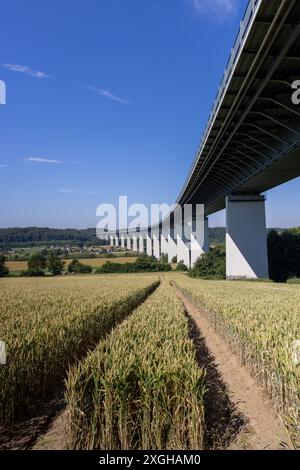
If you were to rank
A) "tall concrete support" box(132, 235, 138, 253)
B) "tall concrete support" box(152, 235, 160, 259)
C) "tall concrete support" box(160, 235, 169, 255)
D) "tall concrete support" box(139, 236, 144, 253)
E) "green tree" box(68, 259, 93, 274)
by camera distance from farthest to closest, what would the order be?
"tall concrete support" box(132, 235, 138, 253), "tall concrete support" box(139, 236, 144, 253), "tall concrete support" box(152, 235, 160, 259), "tall concrete support" box(160, 235, 169, 255), "green tree" box(68, 259, 93, 274)

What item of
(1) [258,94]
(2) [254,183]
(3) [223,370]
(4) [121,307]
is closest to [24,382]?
(3) [223,370]

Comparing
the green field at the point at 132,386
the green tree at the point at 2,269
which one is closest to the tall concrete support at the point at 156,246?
the green tree at the point at 2,269

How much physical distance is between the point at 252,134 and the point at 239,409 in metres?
25.7

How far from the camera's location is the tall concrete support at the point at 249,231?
145ft

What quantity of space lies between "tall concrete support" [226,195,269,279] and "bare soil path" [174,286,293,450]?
34.1 m

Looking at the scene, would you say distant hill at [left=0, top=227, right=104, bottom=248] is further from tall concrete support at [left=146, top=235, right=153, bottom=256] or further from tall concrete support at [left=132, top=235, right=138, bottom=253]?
tall concrete support at [left=146, top=235, right=153, bottom=256]

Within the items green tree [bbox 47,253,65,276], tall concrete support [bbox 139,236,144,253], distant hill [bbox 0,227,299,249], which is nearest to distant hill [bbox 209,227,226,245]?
distant hill [bbox 0,227,299,249]

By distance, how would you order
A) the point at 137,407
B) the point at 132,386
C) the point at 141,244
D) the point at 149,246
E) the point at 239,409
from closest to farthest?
the point at 137,407, the point at 132,386, the point at 239,409, the point at 149,246, the point at 141,244

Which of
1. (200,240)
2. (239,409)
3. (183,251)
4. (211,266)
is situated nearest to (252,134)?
(239,409)

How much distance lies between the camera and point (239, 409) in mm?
6770

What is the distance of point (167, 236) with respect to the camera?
340 feet

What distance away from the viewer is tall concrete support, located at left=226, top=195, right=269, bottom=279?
145ft

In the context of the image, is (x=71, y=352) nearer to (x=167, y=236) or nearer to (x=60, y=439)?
(x=60, y=439)

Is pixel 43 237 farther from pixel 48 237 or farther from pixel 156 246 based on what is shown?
pixel 156 246
